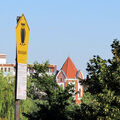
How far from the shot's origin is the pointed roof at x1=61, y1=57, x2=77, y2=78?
313 feet

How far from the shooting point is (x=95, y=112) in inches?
504

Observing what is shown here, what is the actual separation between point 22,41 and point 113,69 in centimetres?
453

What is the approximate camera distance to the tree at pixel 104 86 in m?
12.4

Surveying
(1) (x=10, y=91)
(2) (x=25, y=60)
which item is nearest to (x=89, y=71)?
(2) (x=25, y=60)

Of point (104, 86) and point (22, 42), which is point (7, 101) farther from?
point (22, 42)

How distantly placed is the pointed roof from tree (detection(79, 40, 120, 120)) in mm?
80336

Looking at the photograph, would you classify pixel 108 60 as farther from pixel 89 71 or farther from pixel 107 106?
pixel 107 106

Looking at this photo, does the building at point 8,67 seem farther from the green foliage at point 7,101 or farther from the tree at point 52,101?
the tree at point 52,101

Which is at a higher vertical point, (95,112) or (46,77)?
(46,77)

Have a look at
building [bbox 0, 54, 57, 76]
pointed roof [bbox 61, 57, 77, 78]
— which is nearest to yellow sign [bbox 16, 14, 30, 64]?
pointed roof [bbox 61, 57, 77, 78]

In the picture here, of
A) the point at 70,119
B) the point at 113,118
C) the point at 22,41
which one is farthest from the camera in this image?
the point at 70,119

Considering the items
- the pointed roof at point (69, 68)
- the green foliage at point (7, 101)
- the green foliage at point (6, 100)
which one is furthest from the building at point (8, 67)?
the green foliage at point (6, 100)

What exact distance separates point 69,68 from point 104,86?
8388 centimetres

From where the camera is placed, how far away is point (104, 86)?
42.9 ft
